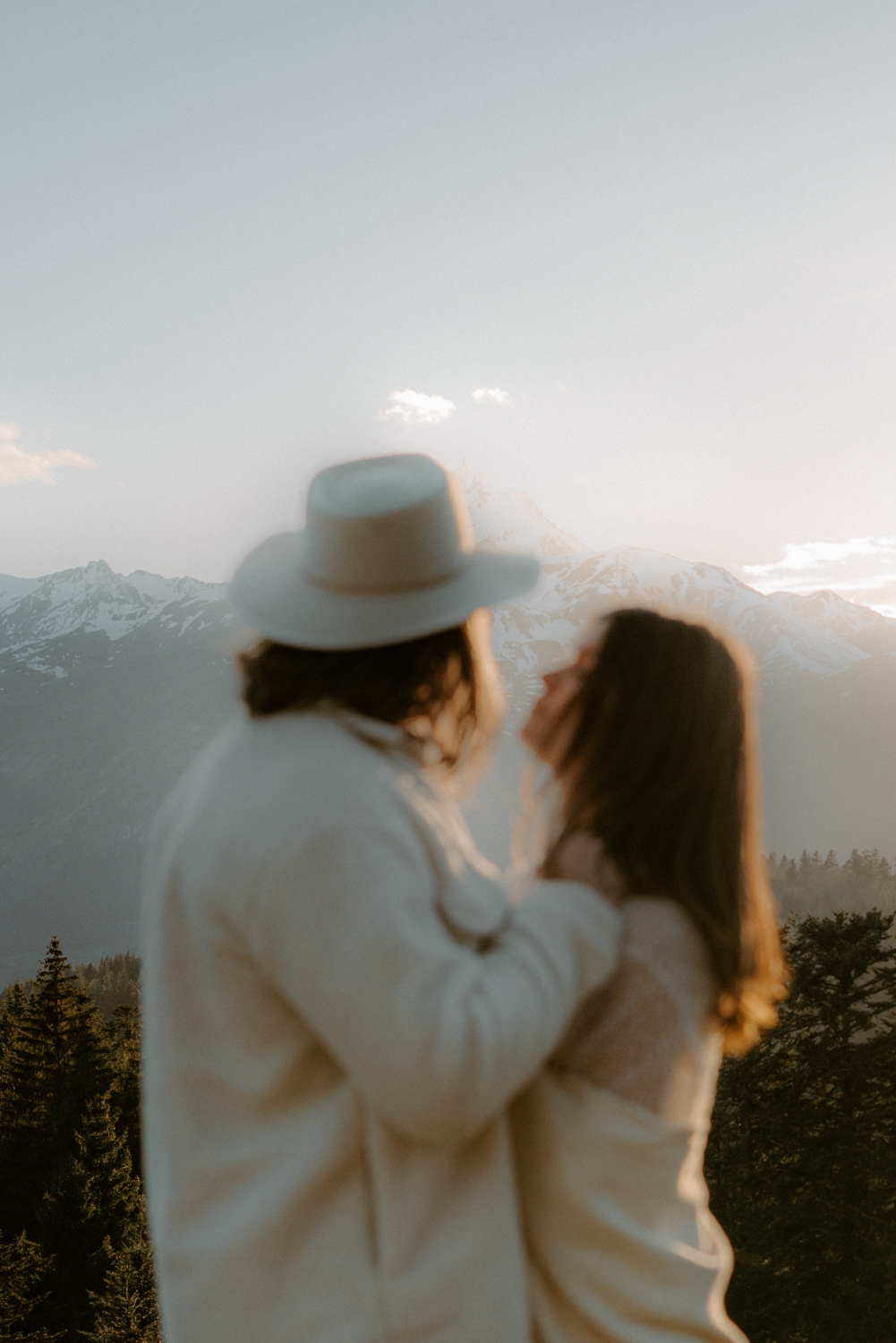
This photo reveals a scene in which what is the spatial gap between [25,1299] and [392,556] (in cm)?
3601

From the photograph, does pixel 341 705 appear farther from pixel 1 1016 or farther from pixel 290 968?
pixel 1 1016

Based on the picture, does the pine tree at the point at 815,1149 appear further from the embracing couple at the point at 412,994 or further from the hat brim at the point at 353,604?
the hat brim at the point at 353,604

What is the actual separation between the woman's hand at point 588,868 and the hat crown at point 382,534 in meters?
0.62

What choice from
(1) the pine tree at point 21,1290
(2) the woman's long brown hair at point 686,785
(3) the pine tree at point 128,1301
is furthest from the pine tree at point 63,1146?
(2) the woman's long brown hair at point 686,785

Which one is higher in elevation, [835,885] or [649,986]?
[649,986]

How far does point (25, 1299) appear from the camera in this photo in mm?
27828

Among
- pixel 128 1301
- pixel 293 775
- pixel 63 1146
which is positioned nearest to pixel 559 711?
pixel 293 775

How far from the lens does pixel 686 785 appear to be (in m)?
1.86

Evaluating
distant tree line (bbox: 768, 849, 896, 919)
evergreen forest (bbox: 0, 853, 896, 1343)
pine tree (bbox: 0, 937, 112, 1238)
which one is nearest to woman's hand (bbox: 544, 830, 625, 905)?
evergreen forest (bbox: 0, 853, 896, 1343)

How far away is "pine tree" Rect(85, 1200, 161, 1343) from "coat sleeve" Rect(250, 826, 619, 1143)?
3214 cm

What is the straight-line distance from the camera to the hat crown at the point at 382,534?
1.59 m

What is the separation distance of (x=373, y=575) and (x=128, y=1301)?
108ft

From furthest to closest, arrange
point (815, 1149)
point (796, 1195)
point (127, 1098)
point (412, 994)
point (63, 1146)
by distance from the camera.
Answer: point (127, 1098)
point (63, 1146)
point (796, 1195)
point (815, 1149)
point (412, 994)

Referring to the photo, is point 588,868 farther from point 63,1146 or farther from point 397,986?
point 63,1146
